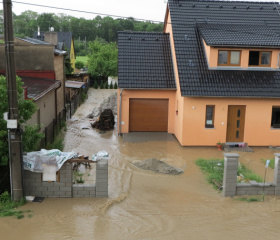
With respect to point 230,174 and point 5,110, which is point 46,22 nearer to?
point 5,110

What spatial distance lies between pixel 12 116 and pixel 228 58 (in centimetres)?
1294

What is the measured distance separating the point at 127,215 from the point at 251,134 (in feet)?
35.9

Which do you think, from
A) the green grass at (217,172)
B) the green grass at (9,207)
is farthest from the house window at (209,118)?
the green grass at (9,207)

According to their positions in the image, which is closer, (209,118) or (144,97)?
(209,118)

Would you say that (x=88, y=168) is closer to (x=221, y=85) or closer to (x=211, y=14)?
(x=221, y=85)

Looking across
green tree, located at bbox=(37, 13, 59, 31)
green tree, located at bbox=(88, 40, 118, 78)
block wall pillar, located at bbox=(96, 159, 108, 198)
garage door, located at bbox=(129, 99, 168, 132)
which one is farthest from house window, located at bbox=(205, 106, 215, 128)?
green tree, located at bbox=(37, 13, 59, 31)

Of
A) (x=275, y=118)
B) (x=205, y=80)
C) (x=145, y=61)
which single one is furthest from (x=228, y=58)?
(x=145, y=61)

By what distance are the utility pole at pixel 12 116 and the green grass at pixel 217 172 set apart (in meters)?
6.61

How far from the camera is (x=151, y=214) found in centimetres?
1049

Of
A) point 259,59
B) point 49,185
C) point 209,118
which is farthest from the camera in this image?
point 259,59

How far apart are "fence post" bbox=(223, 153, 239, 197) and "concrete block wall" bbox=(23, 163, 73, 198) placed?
15.8 ft

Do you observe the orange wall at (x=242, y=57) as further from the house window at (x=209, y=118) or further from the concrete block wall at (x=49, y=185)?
the concrete block wall at (x=49, y=185)

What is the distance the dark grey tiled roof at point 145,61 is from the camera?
20.5 meters

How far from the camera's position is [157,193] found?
12.2 m
